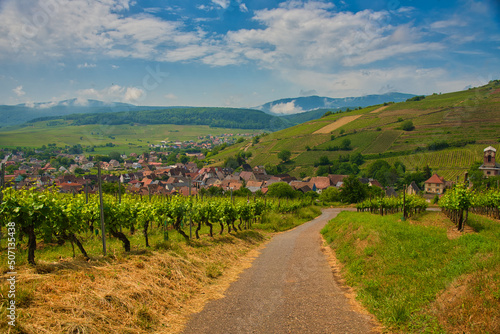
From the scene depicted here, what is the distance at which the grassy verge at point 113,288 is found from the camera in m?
5.34

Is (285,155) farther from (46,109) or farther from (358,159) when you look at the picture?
(46,109)

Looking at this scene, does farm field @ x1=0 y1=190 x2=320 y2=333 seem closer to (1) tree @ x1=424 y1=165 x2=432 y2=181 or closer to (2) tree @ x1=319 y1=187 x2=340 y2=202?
(2) tree @ x1=319 y1=187 x2=340 y2=202

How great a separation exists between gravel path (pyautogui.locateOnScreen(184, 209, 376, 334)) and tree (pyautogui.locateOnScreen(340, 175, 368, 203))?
179ft

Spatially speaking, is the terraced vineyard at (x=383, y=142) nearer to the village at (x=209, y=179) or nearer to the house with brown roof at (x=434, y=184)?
the village at (x=209, y=179)

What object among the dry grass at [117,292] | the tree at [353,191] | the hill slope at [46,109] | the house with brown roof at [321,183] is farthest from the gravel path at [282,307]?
the house with brown roof at [321,183]


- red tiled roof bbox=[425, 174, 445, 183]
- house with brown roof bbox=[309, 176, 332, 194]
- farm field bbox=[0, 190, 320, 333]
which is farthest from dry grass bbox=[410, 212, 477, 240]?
house with brown roof bbox=[309, 176, 332, 194]

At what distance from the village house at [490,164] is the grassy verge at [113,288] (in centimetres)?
8095

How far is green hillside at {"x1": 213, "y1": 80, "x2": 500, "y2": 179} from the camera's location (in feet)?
289

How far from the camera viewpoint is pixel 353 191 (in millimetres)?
63969

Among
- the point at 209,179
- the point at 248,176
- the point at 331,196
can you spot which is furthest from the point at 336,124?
the point at 331,196

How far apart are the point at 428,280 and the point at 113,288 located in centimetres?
724

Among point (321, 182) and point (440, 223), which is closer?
point (440, 223)

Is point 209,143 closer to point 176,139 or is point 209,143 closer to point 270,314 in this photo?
point 176,139

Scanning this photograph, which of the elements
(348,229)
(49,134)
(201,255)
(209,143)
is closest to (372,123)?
(209,143)
